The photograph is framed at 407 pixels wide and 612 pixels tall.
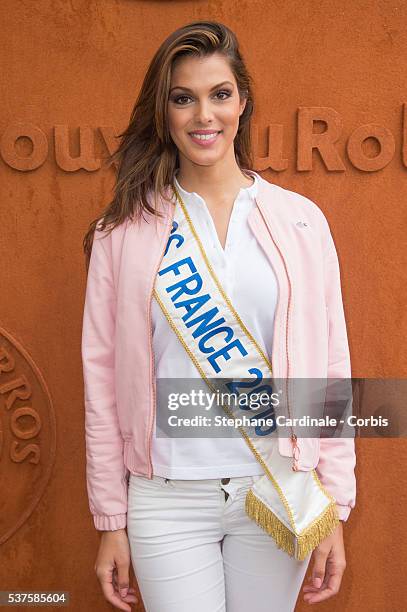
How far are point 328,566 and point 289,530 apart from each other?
0.65ft

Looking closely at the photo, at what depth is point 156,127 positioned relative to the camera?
1.70 meters

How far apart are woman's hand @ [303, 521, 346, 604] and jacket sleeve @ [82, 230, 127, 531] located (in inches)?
16.3

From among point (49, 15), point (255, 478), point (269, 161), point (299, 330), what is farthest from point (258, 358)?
point (49, 15)

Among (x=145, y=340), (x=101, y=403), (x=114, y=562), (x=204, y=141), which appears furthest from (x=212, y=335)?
(x=114, y=562)

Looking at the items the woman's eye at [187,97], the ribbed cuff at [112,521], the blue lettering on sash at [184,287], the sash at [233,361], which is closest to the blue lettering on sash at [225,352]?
the sash at [233,361]

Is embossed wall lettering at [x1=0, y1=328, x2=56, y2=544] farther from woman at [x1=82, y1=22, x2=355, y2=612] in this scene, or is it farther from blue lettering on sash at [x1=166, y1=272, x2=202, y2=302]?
blue lettering on sash at [x1=166, y1=272, x2=202, y2=302]

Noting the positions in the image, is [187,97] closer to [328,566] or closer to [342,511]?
[342,511]

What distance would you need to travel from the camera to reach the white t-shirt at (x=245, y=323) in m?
1.59

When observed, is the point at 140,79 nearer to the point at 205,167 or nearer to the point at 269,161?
the point at 269,161

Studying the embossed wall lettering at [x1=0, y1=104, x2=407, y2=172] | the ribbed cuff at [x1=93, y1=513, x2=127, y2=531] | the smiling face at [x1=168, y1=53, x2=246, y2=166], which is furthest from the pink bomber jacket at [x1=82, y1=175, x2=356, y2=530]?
the embossed wall lettering at [x1=0, y1=104, x2=407, y2=172]

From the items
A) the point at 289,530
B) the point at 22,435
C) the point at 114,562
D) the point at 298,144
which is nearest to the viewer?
the point at 289,530

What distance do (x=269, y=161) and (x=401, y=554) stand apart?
1.36 m

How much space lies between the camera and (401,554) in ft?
8.61

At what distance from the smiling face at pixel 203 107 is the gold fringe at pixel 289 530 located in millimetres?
712
